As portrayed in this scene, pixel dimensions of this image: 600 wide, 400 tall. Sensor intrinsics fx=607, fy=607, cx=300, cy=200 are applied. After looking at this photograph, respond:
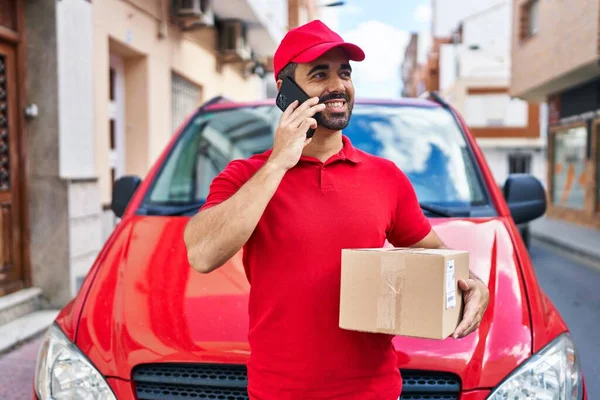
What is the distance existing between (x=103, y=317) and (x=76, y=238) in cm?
393

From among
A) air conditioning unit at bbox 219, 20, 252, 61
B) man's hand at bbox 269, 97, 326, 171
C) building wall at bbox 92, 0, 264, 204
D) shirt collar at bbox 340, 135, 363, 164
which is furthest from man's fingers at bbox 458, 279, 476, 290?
air conditioning unit at bbox 219, 20, 252, 61

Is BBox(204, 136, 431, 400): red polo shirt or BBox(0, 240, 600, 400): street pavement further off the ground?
BBox(204, 136, 431, 400): red polo shirt

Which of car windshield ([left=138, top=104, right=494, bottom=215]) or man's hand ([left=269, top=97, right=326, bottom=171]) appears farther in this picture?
car windshield ([left=138, top=104, right=494, bottom=215])

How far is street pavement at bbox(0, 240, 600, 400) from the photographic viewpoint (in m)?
3.97

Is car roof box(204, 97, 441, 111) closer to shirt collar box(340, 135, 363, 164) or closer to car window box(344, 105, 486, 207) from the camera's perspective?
car window box(344, 105, 486, 207)

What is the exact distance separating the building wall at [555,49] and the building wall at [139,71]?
26.8 ft

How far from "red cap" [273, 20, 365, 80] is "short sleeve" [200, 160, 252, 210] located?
31 cm

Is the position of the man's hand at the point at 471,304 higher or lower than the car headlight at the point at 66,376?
higher

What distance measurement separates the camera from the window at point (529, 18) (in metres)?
18.3

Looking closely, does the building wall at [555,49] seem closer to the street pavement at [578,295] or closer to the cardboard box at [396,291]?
the street pavement at [578,295]

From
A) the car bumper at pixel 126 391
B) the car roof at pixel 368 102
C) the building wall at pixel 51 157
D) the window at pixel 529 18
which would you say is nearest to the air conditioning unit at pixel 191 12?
the building wall at pixel 51 157

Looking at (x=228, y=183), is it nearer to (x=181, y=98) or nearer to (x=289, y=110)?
(x=289, y=110)

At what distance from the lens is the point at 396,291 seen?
4.79 feet

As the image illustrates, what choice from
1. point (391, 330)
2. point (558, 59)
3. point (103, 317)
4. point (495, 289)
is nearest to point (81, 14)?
point (103, 317)
